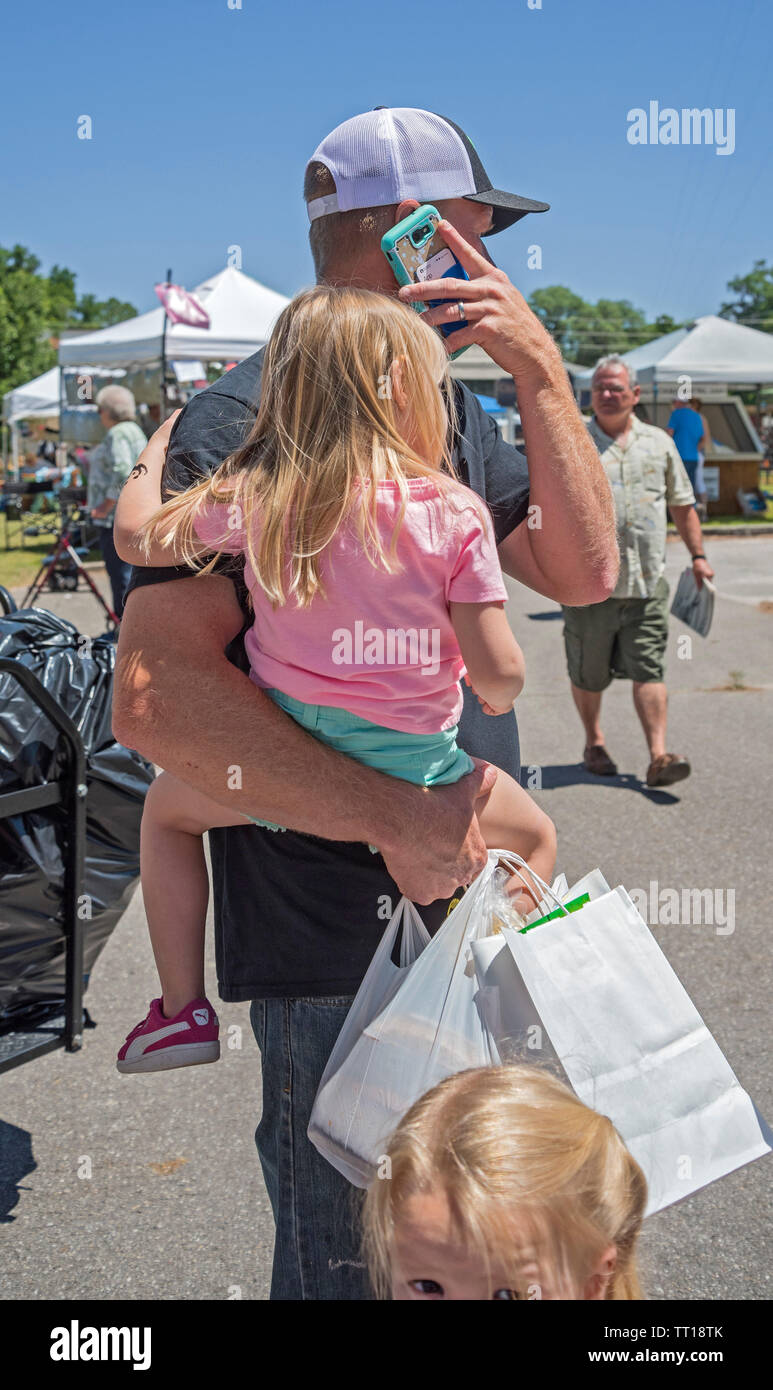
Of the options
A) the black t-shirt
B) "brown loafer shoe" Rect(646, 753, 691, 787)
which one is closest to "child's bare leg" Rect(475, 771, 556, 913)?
the black t-shirt

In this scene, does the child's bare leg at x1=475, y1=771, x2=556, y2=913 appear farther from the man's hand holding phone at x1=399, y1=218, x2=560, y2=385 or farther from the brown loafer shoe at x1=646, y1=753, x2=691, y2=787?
the brown loafer shoe at x1=646, y1=753, x2=691, y2=787

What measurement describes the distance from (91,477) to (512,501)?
33.5 ft

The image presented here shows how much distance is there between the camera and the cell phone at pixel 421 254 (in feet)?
5.41

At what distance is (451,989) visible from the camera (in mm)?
1478

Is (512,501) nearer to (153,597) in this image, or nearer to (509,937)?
(153,597)

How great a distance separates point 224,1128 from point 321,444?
2492 mm

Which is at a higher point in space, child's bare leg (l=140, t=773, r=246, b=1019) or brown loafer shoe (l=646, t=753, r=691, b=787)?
child's bare leg (l=140, t=773, r=246, b=1019)

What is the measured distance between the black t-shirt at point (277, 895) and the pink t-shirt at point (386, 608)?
0.44ft

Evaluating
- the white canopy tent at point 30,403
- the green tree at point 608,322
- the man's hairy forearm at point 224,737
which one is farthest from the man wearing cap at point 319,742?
the green tree at point 608,322

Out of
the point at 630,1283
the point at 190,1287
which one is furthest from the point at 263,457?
the point at 190,1287

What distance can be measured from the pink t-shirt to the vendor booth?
57.8ft

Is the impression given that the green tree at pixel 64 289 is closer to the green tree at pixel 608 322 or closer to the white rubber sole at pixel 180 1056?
the green tree at pixel 608 322

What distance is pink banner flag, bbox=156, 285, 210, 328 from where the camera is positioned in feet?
45.5

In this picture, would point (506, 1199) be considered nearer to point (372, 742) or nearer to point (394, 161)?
point (372, 742)
